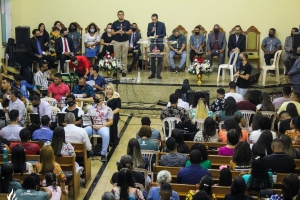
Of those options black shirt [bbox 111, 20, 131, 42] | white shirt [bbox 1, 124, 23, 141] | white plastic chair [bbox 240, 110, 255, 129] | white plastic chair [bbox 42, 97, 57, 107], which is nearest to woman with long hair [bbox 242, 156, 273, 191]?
white shirt [bbox 1, 124, 23, 141]

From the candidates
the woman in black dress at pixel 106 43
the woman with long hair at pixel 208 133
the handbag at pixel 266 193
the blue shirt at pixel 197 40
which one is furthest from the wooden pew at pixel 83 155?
the blue shirt at pixel 197 40

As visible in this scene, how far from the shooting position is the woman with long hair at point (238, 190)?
684 centimetres

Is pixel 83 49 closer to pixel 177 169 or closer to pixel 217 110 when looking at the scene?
pixel 217 110

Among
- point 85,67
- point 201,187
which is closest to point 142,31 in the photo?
point 85,67

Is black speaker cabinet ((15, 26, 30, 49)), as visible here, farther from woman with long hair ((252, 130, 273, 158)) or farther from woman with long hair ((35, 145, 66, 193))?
woman with long hair ((252, 130, 273, 158))

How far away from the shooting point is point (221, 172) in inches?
294

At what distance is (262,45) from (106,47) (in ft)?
14.8

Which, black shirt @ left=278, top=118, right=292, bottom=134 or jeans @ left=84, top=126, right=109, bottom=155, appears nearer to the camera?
black shirt @ left=278, top=118, right=292, bottom=134

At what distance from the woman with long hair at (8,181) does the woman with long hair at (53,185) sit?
0.36 metres

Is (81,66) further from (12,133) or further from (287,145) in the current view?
(287,145)

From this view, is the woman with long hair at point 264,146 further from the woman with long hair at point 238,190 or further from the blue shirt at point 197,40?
the blue shirt at point 197,40

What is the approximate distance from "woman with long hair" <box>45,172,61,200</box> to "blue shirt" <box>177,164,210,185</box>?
1.58 m

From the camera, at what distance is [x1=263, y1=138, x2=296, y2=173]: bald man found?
8094 millimetres

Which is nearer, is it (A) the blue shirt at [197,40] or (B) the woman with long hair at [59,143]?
(B) the woman with long hair at [59,143]
